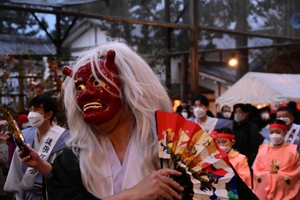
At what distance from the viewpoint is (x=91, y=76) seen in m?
2.49

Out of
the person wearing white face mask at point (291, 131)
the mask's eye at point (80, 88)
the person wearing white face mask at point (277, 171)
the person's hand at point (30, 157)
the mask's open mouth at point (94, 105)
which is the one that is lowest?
the person wearing white face mask at point (277, 171)

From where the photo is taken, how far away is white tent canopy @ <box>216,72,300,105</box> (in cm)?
1517

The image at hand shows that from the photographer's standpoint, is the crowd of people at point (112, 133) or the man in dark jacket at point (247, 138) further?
the man in dark jacket at point (247, 138)

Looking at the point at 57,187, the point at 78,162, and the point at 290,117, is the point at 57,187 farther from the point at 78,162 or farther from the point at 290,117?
the point at 290,117

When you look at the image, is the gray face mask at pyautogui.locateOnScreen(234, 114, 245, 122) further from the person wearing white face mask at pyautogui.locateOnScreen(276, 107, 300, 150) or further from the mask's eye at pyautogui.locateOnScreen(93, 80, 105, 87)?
the mask's eye at pyautogui.locateOnScreen(93, 80, 105, 87)

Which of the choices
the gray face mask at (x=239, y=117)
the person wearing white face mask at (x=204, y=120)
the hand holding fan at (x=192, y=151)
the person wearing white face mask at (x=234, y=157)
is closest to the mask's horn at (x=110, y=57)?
the hand holding fan at (x=192, y=151)

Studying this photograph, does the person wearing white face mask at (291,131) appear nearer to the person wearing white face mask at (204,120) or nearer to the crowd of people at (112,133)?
the person wearing white face mask at (204,120)

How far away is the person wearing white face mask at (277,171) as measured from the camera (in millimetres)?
6848

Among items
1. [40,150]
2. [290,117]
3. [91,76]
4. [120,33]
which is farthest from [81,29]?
[91,76]

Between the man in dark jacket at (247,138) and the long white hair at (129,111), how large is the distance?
227 inches

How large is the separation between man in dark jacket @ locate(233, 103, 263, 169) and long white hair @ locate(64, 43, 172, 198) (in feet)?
18.9

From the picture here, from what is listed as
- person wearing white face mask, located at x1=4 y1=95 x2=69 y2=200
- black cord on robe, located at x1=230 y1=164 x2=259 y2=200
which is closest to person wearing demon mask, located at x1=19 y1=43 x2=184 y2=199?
black cord on robe, located at x1=230 y1=164 x2=259 y2=200

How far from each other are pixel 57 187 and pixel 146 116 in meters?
0.52

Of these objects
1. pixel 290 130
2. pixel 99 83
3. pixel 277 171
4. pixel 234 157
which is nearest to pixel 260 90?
pixel 290 130
